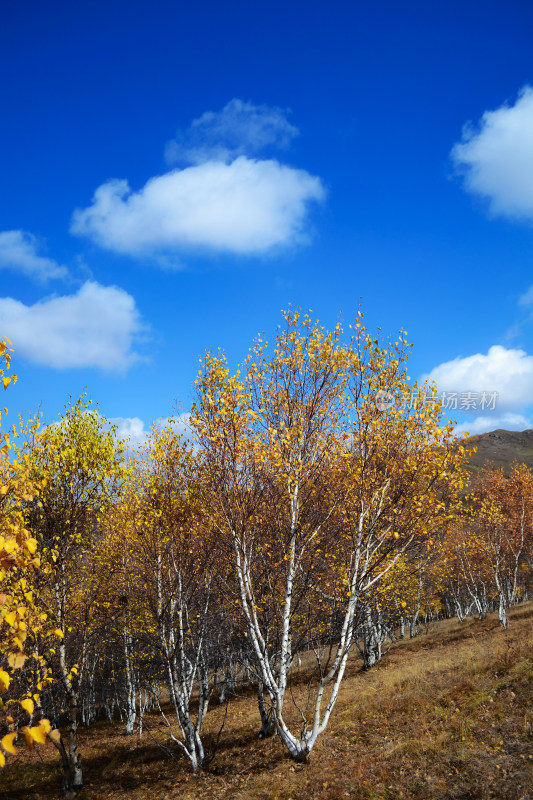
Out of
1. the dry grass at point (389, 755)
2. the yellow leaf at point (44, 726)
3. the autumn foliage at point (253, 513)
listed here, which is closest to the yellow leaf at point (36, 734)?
the yellow leaf at point (44, 726)

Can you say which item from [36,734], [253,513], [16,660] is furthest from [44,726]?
[253,513]

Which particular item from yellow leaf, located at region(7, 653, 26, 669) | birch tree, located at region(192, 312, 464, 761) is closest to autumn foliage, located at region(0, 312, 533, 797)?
birch tree, located at region(192, 312, 464, 761)

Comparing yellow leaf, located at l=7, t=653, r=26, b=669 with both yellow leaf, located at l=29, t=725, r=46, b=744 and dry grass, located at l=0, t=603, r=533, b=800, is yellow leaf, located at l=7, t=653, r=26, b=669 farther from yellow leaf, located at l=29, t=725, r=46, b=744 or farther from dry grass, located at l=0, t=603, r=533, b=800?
dry grass, located at l=0, t=603, r=533, b=800

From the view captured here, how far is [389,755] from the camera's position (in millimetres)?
13422

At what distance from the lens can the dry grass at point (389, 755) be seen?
1154 cm

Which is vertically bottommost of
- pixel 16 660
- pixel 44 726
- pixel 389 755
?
pixel 389 755

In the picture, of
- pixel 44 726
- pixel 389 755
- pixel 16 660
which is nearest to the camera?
pixel 44 726

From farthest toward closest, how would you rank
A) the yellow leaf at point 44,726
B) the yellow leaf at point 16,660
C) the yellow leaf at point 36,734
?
the yellow leaf at point 16,660 < the yellow leaf at point 44,726 < the yellow leaf at point 36,734

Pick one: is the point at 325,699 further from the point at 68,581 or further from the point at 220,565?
the point at 68,581

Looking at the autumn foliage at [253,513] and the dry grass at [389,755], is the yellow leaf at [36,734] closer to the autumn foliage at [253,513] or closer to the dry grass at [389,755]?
the autumn foliage at [253,513]

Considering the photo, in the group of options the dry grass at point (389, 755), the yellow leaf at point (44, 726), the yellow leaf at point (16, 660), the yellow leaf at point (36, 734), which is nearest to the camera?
the yellow leaf at point (36, 734)

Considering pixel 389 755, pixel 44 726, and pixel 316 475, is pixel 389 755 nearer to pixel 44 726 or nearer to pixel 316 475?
pixel 316 475

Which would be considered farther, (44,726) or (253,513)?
(253,513)

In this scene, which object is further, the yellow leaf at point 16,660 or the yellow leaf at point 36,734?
the yellow leaf at point 16,660
